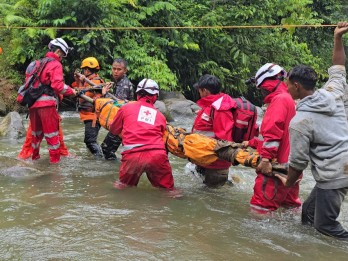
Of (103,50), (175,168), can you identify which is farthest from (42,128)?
(103,50)

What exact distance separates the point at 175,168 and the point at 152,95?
2166 mm

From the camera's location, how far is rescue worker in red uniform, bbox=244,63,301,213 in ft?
15.2

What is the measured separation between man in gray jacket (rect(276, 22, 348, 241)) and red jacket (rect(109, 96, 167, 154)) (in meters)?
2.02

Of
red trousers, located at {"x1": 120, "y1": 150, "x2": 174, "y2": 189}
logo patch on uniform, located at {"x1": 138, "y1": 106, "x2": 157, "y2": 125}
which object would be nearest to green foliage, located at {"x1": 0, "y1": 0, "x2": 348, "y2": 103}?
logo patch on uniform, located at {"x1": 138, "y1": 106, "x2": 157, "y2": 125}

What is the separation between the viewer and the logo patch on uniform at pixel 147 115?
5793 mm

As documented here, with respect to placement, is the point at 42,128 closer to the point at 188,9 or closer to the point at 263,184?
the point at 263,184

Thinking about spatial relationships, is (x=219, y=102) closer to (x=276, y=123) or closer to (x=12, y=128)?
(x=276, y=123)

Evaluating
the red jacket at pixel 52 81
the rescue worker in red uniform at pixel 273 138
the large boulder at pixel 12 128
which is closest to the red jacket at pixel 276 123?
the rescue worker in red uniform at pixel 273 138

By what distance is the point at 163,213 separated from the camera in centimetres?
522

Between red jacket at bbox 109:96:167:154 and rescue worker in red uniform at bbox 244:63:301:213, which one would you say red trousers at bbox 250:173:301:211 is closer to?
rescue worker in red uniform at bbox 244:63:301:213

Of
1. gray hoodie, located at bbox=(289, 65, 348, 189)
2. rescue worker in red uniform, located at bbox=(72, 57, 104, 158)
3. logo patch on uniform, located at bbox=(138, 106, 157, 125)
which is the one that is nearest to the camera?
gray hoodie, located at bbox=(289, 65, 348, 189)

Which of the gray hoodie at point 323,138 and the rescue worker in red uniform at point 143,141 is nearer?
the gray hoodie at point 323,138

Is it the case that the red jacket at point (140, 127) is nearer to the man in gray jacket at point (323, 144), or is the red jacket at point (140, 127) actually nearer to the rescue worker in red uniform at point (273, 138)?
the rescue worker in red uniform at point (273, 138)

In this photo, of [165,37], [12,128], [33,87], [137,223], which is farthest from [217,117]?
[165,37]
